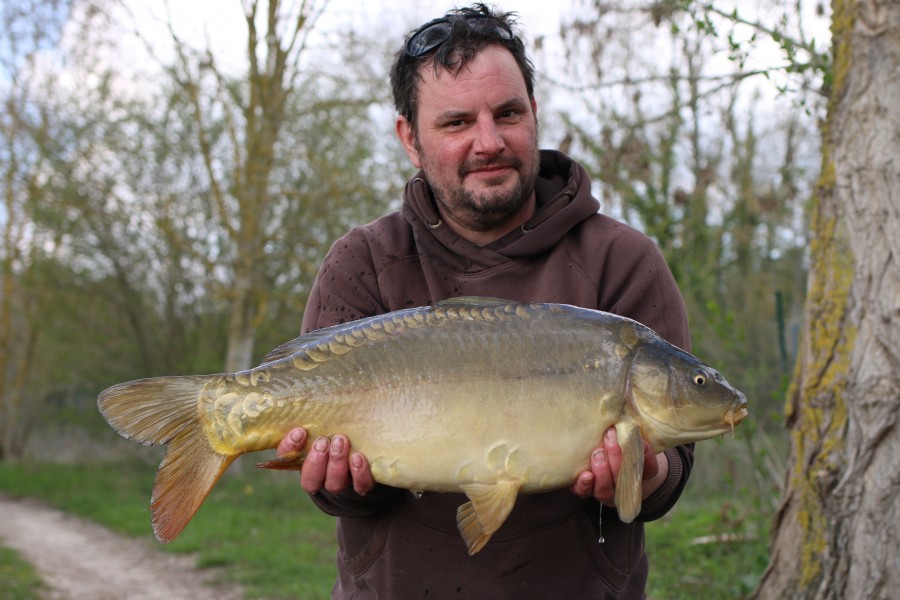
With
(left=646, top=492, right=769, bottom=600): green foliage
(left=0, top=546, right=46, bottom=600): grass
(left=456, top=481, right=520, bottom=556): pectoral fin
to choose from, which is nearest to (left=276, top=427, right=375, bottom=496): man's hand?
(left=456, top=481, right=520, bottom=556): pectoral fin

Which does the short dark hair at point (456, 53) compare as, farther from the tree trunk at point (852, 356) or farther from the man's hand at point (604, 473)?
the tree trunk at point (852, 356)

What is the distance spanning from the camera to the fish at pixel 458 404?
1.88 m

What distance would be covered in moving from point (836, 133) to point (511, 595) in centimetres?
225

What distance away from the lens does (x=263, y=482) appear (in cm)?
1082

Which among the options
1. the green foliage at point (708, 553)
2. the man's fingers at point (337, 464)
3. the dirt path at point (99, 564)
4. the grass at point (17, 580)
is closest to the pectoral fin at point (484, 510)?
the man's fingers at point (337, 464)

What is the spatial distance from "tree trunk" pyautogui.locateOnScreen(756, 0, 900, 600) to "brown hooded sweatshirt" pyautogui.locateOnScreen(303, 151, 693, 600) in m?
1.09

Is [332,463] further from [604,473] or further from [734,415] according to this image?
[734,415]

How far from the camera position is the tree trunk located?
9.60ft

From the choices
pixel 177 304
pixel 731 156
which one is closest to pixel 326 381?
pixel 177 304

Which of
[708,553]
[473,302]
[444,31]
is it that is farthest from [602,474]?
[708,553]

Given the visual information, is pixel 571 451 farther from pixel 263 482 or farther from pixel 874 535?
pixel 263 482

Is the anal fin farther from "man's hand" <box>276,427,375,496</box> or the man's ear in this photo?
the man's ear

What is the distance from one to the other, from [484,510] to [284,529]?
21.3 feet

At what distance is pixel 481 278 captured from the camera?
7.31 ft
